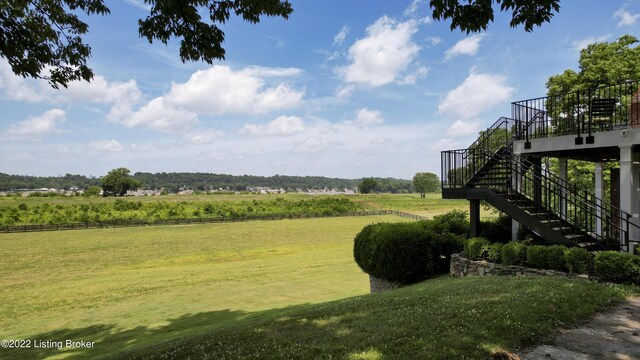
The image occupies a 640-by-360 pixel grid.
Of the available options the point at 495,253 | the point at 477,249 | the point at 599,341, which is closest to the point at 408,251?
the point at 477,249

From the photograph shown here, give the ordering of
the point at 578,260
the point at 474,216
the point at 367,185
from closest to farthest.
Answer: the point at 578,260 < the point at 474,216 < the point at 367,185

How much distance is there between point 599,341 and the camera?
5.09 m

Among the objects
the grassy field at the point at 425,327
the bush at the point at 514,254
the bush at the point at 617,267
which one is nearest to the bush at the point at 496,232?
the bush at the point at 514,254

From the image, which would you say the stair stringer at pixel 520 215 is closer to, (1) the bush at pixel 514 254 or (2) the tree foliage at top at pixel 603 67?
(1) the bush at pixel 514 254

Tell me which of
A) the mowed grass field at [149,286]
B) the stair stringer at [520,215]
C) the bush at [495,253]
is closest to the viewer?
the stair stringer at [520,215]

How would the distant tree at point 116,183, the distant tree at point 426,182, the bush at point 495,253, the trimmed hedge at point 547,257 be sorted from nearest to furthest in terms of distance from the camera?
the trimmed hedge at point 547,257, the bush at point 495,253, the distant tree at point 116,183, the distant tree at point 426,182

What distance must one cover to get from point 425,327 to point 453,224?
32.7 ft

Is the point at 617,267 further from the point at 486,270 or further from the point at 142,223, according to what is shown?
the point at 142,223

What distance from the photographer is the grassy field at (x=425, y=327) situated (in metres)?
4.88

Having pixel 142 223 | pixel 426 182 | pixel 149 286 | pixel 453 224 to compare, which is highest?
pixel 426 182

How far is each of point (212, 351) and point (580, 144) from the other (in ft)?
36.7

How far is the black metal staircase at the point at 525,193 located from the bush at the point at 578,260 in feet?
3.08

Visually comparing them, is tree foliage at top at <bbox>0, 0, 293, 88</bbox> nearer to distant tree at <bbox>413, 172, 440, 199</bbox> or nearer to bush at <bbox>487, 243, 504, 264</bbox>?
bush at <bbox>487, 243, 504, 264</bbox>

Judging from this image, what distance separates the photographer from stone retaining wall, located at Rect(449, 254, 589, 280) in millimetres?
9557
